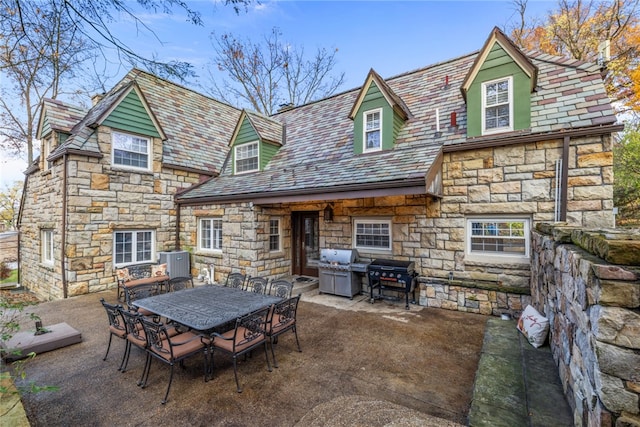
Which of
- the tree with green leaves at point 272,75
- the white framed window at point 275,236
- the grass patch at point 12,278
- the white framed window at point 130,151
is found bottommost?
the grass patch at point 12,278

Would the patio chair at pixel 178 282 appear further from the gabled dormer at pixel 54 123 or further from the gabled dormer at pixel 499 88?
the gabled dormer at pixel 499 88

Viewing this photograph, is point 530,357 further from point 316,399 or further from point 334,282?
point 334,282

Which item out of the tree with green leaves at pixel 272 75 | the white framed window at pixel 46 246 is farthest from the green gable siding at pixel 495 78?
the tree with green leaves at pixel 272 75

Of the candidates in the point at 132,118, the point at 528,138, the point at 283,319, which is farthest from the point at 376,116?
the point at 132,118

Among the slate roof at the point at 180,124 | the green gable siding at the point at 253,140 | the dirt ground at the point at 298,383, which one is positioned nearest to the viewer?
the dirt ground at the point at 298,383

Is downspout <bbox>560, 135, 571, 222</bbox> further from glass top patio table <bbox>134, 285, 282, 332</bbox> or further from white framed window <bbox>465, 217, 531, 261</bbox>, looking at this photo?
glass top patio table <bbox>134, 285, 282, 332</bbox>

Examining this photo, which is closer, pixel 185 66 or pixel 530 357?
pixel 185 66

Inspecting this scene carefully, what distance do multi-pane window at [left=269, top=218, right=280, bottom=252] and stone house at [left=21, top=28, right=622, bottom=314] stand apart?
3 cm

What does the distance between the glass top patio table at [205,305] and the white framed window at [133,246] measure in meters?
5.14

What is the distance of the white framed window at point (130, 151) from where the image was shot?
9.05m

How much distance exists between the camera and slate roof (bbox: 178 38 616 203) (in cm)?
593

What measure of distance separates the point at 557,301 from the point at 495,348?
3.80 ft

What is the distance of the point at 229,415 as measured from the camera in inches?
123

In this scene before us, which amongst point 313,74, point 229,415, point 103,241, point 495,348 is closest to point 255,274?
point 103,241
